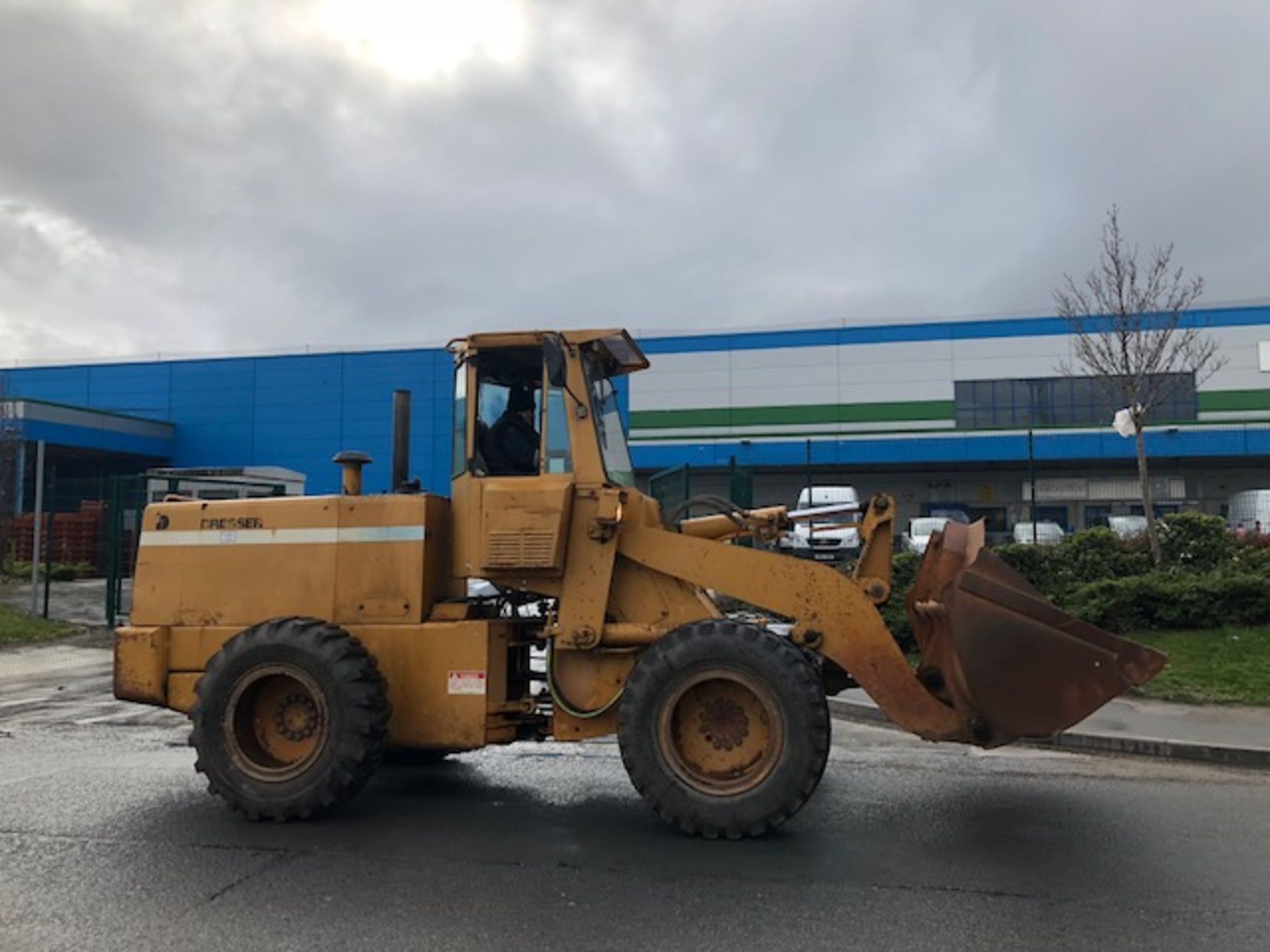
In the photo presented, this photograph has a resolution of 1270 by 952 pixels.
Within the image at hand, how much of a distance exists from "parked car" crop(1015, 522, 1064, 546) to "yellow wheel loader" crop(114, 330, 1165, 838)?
9.04m

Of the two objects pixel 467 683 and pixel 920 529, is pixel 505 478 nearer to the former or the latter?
pixel 467 683

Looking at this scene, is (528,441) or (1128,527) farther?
(1128,527)

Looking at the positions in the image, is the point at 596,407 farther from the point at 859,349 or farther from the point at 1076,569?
A: the point at 859,349

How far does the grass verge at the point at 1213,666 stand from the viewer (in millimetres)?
10352

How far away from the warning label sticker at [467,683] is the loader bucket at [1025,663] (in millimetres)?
2919

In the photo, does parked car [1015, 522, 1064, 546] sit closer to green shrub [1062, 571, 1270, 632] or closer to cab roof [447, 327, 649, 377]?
green shrub [1062, 571, 1270, 632]

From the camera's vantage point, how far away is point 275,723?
260 inches

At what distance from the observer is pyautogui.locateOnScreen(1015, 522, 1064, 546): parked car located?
14.9 meters

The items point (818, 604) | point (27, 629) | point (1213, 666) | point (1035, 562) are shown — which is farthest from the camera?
point (27, 629)

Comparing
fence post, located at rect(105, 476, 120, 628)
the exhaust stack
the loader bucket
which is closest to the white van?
the loader bucket

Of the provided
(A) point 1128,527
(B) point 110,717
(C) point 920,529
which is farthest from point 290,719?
(C) point 920,529

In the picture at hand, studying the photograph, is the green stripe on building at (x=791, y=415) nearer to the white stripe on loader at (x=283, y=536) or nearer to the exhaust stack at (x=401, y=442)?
the exhaust stack at (x=401, y=442)

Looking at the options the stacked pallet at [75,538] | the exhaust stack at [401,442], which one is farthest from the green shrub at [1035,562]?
the stacked pallet at [75,538]

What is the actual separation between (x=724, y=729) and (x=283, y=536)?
3317mm
